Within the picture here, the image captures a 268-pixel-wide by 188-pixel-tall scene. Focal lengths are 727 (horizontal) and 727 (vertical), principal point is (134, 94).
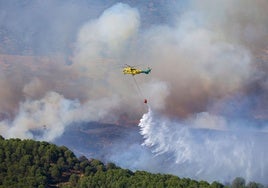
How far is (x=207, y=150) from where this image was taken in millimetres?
159250

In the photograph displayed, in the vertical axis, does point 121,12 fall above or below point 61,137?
above

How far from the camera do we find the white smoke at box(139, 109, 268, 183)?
454 ft

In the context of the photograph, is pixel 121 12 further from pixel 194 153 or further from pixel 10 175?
pixel 10 175

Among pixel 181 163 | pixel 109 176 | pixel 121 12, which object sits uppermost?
pixel 121 12

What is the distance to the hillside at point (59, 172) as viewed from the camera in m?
106

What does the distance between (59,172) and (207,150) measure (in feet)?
176

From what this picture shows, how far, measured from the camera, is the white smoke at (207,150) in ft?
454

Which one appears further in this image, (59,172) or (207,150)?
(207,150)

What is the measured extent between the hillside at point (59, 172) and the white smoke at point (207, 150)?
2055 cm

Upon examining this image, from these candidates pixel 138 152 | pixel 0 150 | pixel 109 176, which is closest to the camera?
pixel 109 176

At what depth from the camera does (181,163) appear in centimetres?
14862

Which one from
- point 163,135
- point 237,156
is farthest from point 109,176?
point 237,156

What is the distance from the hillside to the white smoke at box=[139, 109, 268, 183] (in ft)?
67.4

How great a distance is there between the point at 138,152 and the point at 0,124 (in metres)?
37.1
